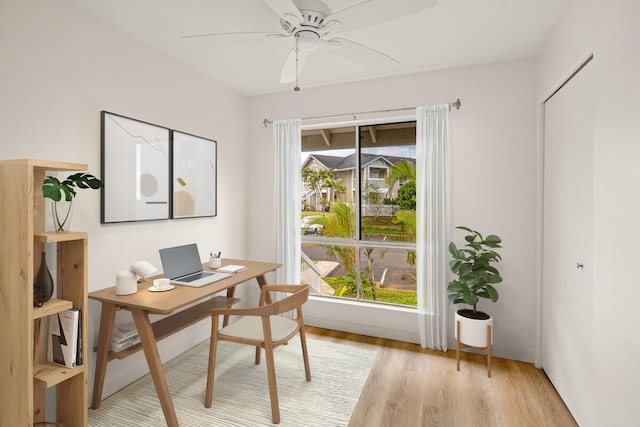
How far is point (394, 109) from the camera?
320 cm

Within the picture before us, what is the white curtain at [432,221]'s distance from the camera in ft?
9.82

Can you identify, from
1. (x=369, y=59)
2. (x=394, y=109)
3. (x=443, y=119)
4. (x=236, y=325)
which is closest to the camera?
(x=369, y=59)

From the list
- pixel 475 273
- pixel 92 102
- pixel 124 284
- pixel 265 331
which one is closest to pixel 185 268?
pixel 124 284

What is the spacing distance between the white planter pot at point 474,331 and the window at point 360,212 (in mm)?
750

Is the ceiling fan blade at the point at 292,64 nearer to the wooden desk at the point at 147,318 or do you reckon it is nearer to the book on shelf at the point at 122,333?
the wooden desk at the point at 147,318

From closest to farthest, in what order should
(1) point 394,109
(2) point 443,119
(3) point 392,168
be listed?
(2) point 443,119
(1) point 394,109
(3) point 392,168

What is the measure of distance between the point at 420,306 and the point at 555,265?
1152mm

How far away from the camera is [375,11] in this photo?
5.01 feet

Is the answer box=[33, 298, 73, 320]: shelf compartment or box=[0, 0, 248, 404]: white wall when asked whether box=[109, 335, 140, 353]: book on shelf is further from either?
box=[33, 298, 73, 320]: shelf compartment

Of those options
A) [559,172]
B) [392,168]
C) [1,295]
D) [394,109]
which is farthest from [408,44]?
[1,295]

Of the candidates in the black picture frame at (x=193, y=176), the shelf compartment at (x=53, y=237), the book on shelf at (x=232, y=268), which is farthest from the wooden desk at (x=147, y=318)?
the black picture frame at (x=193, y=176)

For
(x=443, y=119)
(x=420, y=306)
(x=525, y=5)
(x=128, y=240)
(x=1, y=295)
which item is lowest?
(x=420, y=306)

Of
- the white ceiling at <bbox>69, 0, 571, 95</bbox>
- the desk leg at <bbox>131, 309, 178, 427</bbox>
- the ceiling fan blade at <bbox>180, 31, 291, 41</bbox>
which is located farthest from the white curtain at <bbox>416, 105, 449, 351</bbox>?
the desk leg at <bbox>131, 309, 178, 427</bbox>

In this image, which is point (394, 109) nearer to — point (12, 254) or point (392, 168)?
Result: point (392, 168)
